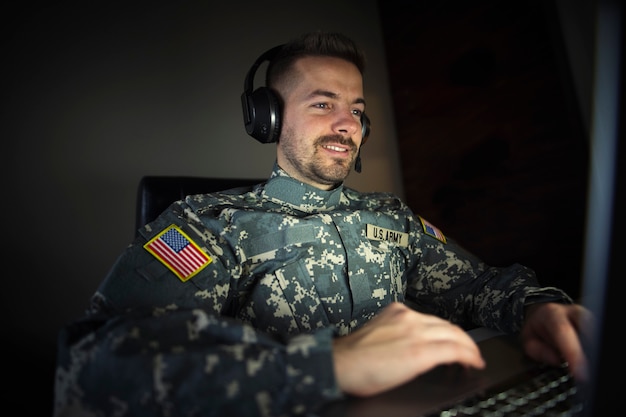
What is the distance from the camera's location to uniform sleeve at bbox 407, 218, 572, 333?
690 mm

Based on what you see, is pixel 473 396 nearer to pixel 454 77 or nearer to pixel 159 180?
pixel 159 180

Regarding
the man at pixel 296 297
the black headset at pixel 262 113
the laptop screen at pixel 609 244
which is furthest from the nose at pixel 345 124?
the laptop screen at pixel 609 244

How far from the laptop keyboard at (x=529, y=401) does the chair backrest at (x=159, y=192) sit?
0.88 metres

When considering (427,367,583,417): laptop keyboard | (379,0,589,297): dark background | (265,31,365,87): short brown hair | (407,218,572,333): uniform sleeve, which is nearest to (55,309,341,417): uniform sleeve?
(427,367,583,417): laptop keyboard

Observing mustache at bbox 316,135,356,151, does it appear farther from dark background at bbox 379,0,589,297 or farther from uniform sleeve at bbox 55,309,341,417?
dark background at bbox 379,0,589,297

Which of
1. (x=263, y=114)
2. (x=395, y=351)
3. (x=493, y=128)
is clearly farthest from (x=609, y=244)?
(x=493, y=128)

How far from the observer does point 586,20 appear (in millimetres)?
1060

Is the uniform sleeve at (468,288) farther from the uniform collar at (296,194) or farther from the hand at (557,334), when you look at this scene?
the uniform collar at (296,194)

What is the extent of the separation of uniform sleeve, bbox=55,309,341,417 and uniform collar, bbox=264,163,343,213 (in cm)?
57

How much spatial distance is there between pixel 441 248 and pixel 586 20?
859mm

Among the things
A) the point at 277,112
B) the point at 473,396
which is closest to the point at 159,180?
the point at 277,112

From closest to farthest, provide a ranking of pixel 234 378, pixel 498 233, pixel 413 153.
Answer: pixel 234 378, pixel 498 233, pixel 413 153

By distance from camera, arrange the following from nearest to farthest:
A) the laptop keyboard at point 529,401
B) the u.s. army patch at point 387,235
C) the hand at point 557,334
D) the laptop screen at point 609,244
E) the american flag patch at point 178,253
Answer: the laptop screen at point 609,244 → the laptop keyboard at point 529,401 → the hand at point 557,334 → the american flag patch at point 178,253 → the u.s. army patch at point 387,235

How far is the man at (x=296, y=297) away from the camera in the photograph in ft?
1.21
